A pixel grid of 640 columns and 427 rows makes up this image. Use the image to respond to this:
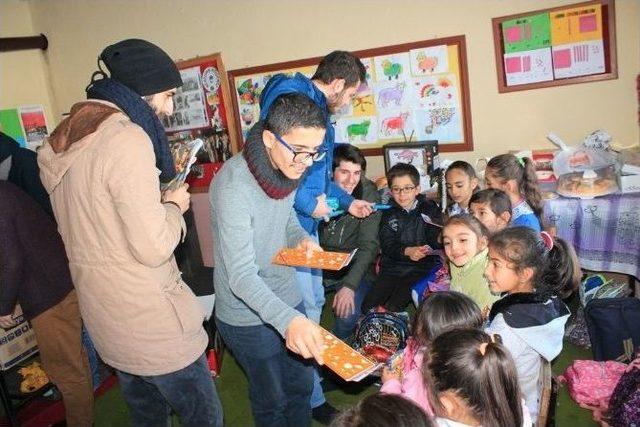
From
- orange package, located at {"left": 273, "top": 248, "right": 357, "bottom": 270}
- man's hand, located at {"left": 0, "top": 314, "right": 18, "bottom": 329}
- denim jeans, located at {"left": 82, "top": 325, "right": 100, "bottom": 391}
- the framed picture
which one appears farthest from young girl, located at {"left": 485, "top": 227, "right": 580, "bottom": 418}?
denim jeans, located at {"left": 82, "top": 325, "right": 100, "bottom": 391}

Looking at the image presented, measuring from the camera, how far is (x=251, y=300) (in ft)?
5.13

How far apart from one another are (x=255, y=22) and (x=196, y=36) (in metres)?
0.67

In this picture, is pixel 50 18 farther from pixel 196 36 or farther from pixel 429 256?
pixel 429 256

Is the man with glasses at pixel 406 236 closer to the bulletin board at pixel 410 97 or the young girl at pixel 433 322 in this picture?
the bulletin board at pixel 410 97

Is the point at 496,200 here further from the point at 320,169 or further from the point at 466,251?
the point at 320,169

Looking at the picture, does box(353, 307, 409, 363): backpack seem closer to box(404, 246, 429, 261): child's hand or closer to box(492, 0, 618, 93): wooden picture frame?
box(404, 246, 429, 261): child's hand

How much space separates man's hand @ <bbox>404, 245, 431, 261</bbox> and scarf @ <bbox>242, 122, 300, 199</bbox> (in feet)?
5.93

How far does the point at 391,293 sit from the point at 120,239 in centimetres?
213

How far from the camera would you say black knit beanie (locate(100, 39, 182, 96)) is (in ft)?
5.36

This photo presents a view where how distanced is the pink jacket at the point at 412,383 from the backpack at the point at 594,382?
1.25 meters

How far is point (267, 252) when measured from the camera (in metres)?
1.81


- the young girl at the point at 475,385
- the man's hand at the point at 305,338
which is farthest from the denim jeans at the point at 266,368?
the young girl at the point at 475,385

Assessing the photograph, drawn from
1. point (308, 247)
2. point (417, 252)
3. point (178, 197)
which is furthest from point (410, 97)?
point (178, 197)

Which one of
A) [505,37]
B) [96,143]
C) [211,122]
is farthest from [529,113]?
[96,143]
